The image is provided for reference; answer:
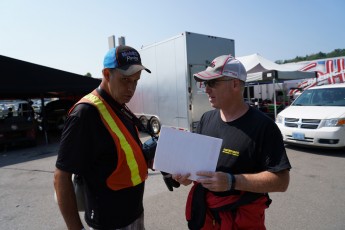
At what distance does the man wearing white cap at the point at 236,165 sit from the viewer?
1.46 meters

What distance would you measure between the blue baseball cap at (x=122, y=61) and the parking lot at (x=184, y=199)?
2375 mm

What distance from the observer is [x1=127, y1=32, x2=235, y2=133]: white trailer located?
8.23 metres

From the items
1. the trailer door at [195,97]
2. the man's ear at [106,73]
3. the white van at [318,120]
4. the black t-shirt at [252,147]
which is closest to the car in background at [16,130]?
the trailer door at [195,97]

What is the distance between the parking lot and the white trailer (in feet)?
11.4

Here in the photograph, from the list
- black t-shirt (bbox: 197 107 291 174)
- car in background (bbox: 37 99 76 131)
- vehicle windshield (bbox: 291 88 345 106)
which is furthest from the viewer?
car in background (bbox: 37 99 76 131)

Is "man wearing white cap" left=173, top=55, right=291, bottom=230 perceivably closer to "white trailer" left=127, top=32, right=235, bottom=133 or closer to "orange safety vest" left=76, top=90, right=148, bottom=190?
"orange safety vest" left=76, top=90, right=148, bottom=190

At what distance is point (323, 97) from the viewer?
7.42 metres

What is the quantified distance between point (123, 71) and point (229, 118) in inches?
31.4

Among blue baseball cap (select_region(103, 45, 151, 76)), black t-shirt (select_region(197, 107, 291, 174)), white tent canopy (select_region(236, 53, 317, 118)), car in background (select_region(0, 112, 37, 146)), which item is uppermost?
white tent canopy (select_region(236, 53, 317, 118))

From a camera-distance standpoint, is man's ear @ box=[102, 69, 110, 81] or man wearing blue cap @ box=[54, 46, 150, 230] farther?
man's ear @ box=[102, 69, 110, 81]

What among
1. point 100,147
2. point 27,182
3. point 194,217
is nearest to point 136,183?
point 100,147

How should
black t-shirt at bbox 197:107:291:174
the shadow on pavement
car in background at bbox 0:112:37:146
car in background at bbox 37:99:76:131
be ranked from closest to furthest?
black t-shirt at bbox 197:107:291:174 → the shadow on pavement → car in background at bbox 0:112:37:146 → car in background at bbox 37:99:76:131

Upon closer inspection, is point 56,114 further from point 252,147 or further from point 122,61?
point 252,147

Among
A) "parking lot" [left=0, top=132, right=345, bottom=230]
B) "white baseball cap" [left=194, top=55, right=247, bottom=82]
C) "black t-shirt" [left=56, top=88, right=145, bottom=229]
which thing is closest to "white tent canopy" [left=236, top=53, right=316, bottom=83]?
"parking lot" [left=0, top=132, right=345, bottom=230]
